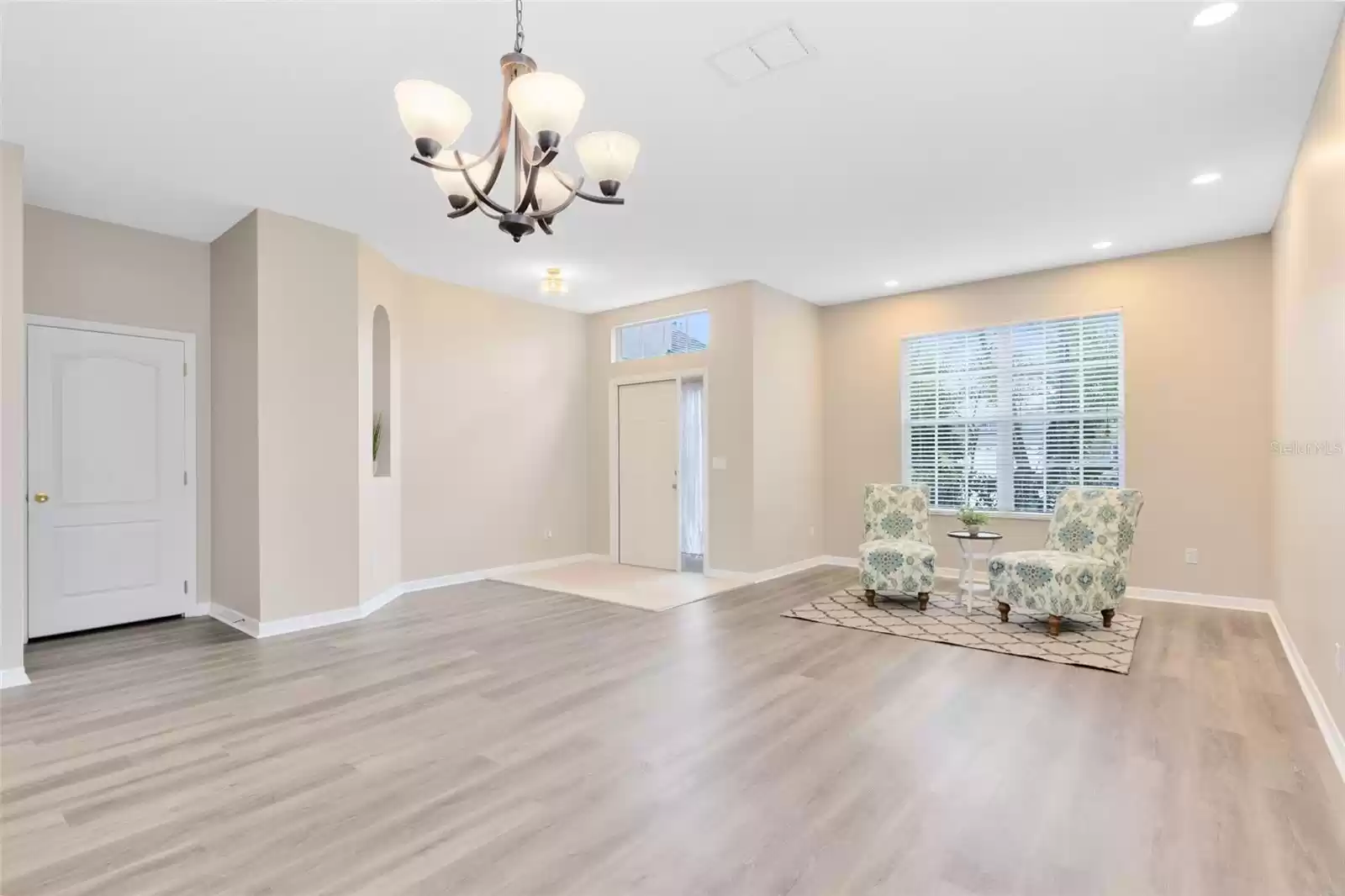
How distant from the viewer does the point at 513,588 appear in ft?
19.8

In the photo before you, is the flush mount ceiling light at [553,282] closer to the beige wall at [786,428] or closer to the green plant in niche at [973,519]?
the beige wall at [786,428]

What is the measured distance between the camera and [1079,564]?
4.48m

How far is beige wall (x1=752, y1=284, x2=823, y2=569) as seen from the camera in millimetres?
6434

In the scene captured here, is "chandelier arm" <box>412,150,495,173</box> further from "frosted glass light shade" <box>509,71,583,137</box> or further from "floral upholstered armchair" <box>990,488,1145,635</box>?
"floral upholstered armchair" <box>990,488,1145,635</box>

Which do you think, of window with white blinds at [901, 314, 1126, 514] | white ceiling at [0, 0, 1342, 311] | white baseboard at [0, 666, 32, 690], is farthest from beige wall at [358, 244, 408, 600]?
window with white blinds at [901, 314, 1126, 514]

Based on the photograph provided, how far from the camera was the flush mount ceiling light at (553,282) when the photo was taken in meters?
5.88

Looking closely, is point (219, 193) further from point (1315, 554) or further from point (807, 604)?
point (1315, 554)

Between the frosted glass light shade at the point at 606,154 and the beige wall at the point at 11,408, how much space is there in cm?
324

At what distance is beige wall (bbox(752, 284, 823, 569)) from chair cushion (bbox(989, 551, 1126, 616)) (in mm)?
2309

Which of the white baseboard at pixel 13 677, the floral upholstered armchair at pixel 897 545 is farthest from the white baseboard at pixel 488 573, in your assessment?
the floral upholstered armchair at pixel 897 545

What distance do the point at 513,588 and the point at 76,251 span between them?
4.04 m

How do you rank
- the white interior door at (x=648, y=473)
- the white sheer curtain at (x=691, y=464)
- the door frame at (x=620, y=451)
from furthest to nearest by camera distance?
the white sheer curtain at (x=691, y=464) < the white interior door at (x=648, y=473) < the door frame at (x=620, y=451)

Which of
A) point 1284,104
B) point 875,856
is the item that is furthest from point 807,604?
point 1284,104

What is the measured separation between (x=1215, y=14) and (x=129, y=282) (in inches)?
254
